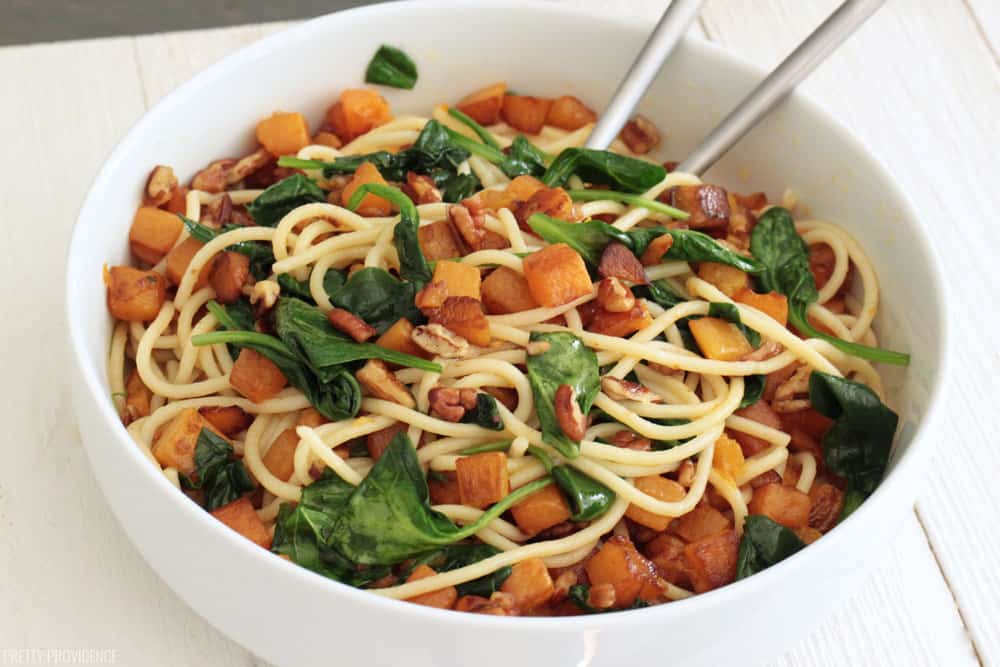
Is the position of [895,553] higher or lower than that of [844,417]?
lower

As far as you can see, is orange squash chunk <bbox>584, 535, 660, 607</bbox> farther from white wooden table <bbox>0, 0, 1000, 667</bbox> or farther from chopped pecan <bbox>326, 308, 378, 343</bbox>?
chopped pecan <bbox>326, 308, 378, 343</bbox>

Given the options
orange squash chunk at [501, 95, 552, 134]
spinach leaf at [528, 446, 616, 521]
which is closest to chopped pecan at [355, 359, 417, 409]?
spinach leaf at [528, 446, 616, 521]

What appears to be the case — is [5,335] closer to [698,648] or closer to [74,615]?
[74,615]

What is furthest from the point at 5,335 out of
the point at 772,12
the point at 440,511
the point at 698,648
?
the point at 772,12

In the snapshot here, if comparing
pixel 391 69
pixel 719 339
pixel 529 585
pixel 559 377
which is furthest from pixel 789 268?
pixel 391 69

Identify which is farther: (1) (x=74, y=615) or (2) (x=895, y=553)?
(2) (x=895, y=553)

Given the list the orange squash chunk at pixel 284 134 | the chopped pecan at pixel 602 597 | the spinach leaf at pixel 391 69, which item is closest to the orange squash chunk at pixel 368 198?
the orange squash chunk at pixel 284 134

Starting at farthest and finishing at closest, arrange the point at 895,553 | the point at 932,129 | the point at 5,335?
the point at 932,129
the point at 5,335
the point at 895,553

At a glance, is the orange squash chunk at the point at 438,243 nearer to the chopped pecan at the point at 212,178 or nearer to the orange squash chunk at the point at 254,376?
the orange squash chunk at the point at 254,376

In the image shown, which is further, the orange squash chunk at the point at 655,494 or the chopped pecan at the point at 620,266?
the chopped pecan at the point at 620,266
